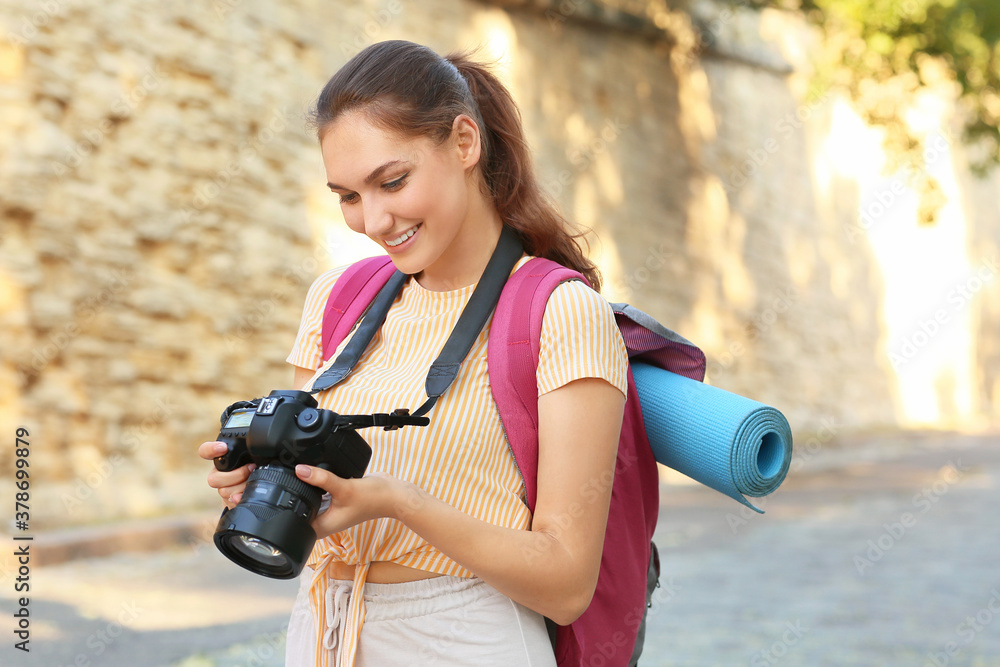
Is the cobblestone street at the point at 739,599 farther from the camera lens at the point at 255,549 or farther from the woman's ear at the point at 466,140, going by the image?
the woman's ear at the point at 466,140

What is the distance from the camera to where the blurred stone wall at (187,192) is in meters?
6.20

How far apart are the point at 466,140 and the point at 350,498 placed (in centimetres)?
68

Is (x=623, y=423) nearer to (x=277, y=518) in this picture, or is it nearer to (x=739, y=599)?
(x=277, y=518)

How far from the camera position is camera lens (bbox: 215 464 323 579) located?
1.36 metres

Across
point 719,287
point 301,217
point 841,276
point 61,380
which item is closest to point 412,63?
point 61,380

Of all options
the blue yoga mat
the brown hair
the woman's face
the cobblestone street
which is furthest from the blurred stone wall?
the blue yoga mat

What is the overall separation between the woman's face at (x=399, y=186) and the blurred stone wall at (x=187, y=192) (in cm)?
175

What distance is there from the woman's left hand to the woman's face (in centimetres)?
40

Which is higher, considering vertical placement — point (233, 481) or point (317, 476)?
point (317, 476)

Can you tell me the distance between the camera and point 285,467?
1.42 metres

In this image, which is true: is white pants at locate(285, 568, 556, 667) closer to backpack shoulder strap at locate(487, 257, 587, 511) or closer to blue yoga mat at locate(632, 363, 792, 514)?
backpack shoulder strap at locate(487, 257, 587, 511)

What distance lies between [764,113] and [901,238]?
4.68m

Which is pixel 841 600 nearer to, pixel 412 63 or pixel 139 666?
pixel 139 666

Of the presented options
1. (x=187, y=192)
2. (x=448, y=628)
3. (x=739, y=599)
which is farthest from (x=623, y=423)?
(x=187, y=192)
